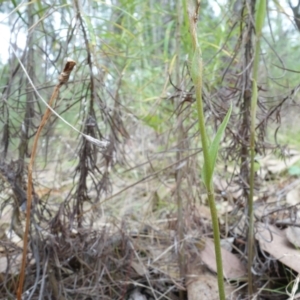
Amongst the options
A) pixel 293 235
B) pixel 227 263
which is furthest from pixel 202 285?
pixel 293 235

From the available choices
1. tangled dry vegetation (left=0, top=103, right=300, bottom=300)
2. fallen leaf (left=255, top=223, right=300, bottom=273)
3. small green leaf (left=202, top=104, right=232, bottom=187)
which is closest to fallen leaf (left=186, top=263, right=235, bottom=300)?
tangled dry vegetation (left=0, top=103, right=300, bottom=300)

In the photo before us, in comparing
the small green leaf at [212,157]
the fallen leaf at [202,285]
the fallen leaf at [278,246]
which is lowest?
the fallen leaf at [202,285]

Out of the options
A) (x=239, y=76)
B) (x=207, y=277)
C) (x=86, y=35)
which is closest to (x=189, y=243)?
(x=207, y=277)

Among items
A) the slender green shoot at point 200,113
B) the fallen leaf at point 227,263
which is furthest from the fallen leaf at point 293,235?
the slender green shoot at point 200,113

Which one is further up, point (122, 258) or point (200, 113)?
point (200, 113)

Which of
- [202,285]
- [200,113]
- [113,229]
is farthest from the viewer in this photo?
[113,229]

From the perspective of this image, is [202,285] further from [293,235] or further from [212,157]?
[212,157]

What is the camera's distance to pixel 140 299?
34.9 inches

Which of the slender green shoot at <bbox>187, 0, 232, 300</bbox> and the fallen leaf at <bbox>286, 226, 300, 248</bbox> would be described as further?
the fallen leaf at <bbox>286, 226, 300, 248</bbox>

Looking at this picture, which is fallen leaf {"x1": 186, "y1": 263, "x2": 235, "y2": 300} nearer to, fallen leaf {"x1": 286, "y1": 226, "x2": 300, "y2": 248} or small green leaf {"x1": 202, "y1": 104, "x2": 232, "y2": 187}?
fallen leaf {"x1": 286, "y1": 226, "x2": 300, "y2": 248}

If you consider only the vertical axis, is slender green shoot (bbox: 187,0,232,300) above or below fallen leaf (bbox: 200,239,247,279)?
above

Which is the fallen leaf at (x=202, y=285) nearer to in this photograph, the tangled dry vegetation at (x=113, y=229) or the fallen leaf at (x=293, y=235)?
the tangled dry vegetation at (x=113, y=229)

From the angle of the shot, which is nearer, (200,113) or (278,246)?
(200,113)

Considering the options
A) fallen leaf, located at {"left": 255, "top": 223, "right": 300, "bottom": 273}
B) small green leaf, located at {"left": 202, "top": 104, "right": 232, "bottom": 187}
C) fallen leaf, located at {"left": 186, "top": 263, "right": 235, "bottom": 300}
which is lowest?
fallen leaf, located at {"left": 186, "top": 263, "right": 235, "bottom": 300}
